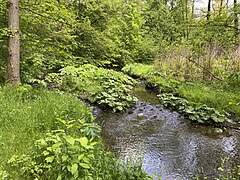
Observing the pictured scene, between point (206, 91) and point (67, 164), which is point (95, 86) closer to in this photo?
point (206, 91)

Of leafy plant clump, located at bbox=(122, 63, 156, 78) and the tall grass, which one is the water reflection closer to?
the tall grass

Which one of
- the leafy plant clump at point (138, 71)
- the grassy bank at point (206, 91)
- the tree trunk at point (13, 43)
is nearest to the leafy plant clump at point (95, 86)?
the tree trunk at point (13, 43)

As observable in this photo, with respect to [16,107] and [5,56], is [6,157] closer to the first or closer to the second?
[16,107]

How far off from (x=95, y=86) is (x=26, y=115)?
14.0ft

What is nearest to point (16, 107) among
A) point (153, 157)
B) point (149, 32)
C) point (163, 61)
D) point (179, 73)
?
point (153, 157)

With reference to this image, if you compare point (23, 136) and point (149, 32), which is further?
point (149, 32)

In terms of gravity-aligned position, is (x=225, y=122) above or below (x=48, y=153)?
below

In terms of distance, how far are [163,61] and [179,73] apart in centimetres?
180

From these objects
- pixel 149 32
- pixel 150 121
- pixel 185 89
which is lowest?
pixel 150 121

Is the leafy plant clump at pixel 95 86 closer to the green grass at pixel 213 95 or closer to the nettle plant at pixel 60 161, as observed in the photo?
the green grass at pixel 213 95

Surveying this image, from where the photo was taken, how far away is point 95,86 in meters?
8.31

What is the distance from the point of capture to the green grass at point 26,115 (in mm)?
3321

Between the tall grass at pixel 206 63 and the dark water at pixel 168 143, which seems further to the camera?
the tall grass at pixel 206 63

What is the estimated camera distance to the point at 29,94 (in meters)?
5.41
